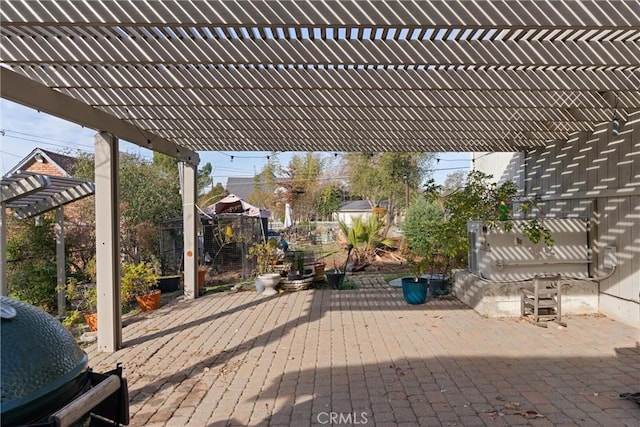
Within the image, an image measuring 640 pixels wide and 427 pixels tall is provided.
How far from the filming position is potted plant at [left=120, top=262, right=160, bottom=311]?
6584 mm

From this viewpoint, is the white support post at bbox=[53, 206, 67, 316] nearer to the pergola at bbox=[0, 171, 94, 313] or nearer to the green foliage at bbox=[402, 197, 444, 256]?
the pergola at bbox=[0, 171, 94, 313]

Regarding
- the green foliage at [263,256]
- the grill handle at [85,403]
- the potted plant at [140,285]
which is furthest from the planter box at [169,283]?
the grill handle at [85,403]

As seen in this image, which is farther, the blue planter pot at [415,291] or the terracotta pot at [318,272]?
the terracotta pot at [318,272]

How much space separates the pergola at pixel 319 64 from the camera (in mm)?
2702

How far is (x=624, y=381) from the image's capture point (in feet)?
12.1

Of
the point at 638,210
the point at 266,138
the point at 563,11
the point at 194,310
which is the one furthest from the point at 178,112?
the point at 638,210

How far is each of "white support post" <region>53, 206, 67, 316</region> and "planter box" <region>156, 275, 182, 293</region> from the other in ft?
7.33

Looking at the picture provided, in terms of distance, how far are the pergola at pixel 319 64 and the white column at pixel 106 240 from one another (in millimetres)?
112

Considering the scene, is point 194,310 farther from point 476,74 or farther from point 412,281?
point 476,74

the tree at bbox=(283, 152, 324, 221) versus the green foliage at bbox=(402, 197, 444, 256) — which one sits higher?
the tree at bbox=(283, 152, 324, 221)

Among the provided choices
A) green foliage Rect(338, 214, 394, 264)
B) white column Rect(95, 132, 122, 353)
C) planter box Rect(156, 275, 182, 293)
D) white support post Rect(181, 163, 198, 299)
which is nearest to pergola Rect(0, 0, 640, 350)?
white column Rect(95, 132, 122, 353)

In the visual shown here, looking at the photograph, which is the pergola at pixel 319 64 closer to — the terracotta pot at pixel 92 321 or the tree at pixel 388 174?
the terracotta pot at pixel 92 321

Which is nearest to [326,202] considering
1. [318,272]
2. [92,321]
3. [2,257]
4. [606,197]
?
[318,272]

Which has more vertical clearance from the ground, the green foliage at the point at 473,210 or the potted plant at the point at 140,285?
the green foliage at the point at 473,210
